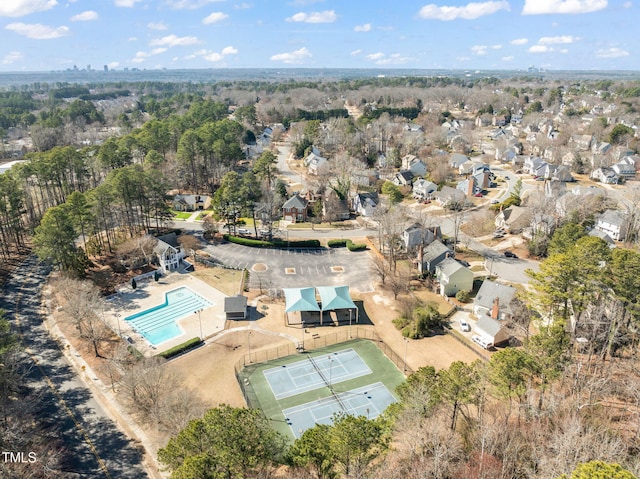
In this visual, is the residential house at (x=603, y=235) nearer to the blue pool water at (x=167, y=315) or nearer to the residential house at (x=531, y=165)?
the residential house at (x=531, y=165)

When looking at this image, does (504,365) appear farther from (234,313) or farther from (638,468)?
(234,313)

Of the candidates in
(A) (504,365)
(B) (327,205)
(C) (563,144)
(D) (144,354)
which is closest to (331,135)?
(B) (327,205)

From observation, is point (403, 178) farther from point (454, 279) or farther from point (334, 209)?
point (454, 279)

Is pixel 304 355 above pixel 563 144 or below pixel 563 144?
below

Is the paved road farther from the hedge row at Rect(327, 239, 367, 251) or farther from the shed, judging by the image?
the hedge row at Rect(327, 239, 367, 251)

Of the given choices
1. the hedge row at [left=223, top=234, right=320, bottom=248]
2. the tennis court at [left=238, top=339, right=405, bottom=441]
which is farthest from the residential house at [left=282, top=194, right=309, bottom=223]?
the tennis court at [left=238, top=339, right=405, bottom=441]

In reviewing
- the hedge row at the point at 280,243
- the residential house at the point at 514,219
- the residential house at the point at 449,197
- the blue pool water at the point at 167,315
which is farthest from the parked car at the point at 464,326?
the residential house at the point at 449,197
